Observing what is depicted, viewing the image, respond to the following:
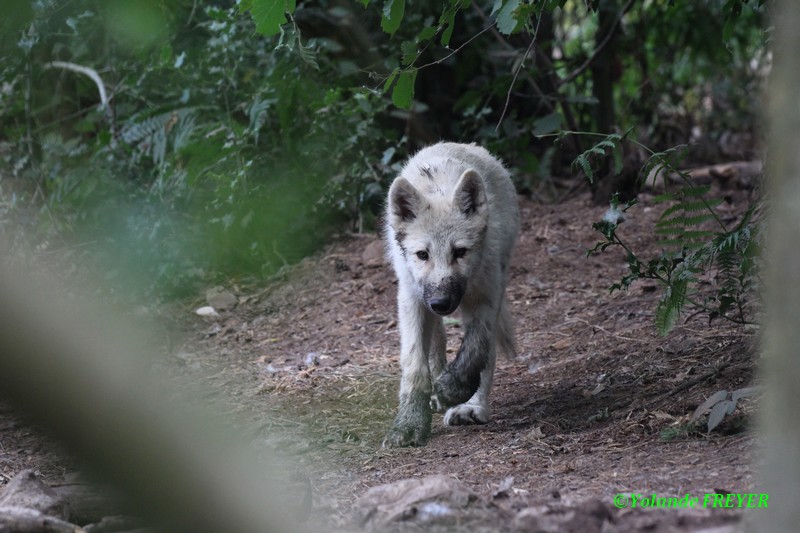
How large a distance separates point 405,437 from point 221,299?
13.3 feet

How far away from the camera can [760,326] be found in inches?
212

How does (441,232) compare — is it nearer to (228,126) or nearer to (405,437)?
(405,437)

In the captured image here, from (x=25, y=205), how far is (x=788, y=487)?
9.72 meters

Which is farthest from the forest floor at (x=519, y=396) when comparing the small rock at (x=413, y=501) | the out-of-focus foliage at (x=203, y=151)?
the out-of-focus foliage at (x=203, y=151)

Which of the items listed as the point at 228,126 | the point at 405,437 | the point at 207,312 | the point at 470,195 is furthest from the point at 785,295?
the point at 228,126

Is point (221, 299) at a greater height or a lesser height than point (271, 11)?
lesser

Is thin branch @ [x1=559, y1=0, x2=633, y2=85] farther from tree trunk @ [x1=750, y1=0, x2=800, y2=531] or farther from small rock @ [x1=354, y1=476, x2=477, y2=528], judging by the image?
tree trunk @ [x1=750, y1=0, x2=800, y2=531]

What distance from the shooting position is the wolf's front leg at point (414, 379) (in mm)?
5441

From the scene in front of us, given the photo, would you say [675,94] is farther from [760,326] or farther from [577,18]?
[760,326]

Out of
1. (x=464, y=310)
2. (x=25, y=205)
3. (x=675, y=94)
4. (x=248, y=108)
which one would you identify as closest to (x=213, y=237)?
(x=248, y=108)

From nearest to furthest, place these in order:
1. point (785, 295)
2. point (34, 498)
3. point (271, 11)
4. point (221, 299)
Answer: point (785, 295) → point (34, 498) → point (271, 11) → point (221, 299)

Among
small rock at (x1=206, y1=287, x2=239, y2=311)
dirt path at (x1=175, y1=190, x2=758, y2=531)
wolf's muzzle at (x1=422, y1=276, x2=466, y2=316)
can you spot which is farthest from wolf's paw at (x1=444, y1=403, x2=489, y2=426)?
small rock at (x1=206, y1=287, x2=239, y2=311)

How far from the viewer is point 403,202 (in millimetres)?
5824

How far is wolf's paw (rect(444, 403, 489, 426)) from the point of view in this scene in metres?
5.77
